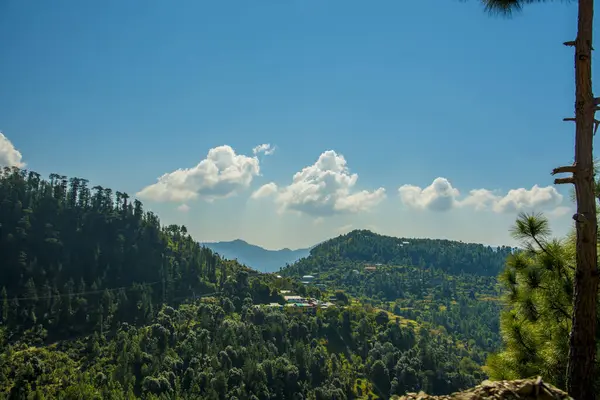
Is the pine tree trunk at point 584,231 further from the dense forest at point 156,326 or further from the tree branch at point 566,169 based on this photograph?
the dense forest at point 156,326

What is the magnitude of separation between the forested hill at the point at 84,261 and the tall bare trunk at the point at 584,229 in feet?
320

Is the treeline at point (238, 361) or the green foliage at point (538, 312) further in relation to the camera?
the treeline at point (238, 361)

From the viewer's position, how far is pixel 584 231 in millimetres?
6785

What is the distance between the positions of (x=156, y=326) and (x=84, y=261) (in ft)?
134

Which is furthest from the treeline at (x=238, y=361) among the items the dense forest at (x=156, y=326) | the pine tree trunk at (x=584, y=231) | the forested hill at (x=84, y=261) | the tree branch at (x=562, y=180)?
the tree branch at (x=562, y=180)

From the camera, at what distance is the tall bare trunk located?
6.50 m

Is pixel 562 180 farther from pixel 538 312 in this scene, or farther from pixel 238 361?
pixel 238 361

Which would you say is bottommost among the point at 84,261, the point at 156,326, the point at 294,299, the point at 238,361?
the point at 238,361

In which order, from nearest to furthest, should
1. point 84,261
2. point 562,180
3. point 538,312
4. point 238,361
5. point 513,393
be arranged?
point 513,393, point 562,180, point 538,312, point 238,361, point 84,261

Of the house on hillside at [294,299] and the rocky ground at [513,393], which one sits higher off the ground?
the rocky ground at [513,393]

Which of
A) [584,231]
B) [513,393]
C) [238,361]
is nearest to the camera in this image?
[513,393]

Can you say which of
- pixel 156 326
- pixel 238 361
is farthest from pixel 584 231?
pixel 156 326

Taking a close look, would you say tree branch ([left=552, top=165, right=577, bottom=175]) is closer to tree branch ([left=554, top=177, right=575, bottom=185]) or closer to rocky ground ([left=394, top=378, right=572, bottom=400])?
tree branch ([left=554, top=177, right=575, bottom=185])

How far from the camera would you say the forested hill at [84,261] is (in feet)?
302
